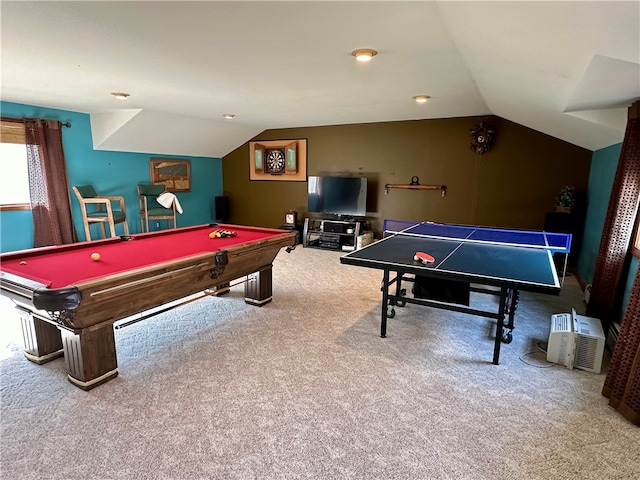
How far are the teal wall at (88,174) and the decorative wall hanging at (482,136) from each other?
5206mm

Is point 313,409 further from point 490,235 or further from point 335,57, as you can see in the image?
point 490,235

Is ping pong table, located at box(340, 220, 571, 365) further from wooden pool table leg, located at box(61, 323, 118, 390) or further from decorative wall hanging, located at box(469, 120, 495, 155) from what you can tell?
decorative wall hanging, located at box(469, 120, 495, 155)

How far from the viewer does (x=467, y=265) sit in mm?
2496

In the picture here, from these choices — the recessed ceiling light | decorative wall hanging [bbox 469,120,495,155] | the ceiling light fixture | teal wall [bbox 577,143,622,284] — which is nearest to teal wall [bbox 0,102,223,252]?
the recessed ceiling light

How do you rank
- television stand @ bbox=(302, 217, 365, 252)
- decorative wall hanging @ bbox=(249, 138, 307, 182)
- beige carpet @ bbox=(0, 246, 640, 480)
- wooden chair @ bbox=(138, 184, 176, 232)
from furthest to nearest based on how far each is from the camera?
decorative wall hanging @ bbox=(249, 138, 307, 182) < television stand @ bbox=(302, 217, 365, 252) < wooden chair @ bbox=(138, 184, 176, 232) < beige carpet @ bbox=(0, 246, 640, 480)

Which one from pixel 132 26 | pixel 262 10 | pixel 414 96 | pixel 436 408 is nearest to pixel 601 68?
pixel 262 10

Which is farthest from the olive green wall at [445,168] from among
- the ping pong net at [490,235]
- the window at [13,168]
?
the window at [13,168]

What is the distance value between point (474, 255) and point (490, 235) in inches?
44.9

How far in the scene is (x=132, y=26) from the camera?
2209mm

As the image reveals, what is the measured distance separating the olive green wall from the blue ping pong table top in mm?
1693

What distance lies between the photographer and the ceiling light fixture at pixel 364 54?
2.61m

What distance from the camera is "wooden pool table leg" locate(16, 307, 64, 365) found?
2443 mm

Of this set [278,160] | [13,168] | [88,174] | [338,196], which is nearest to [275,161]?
[278,160]

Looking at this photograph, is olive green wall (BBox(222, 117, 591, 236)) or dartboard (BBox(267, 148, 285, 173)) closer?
olive green wall (BBox(222, 117, 591, 236))
